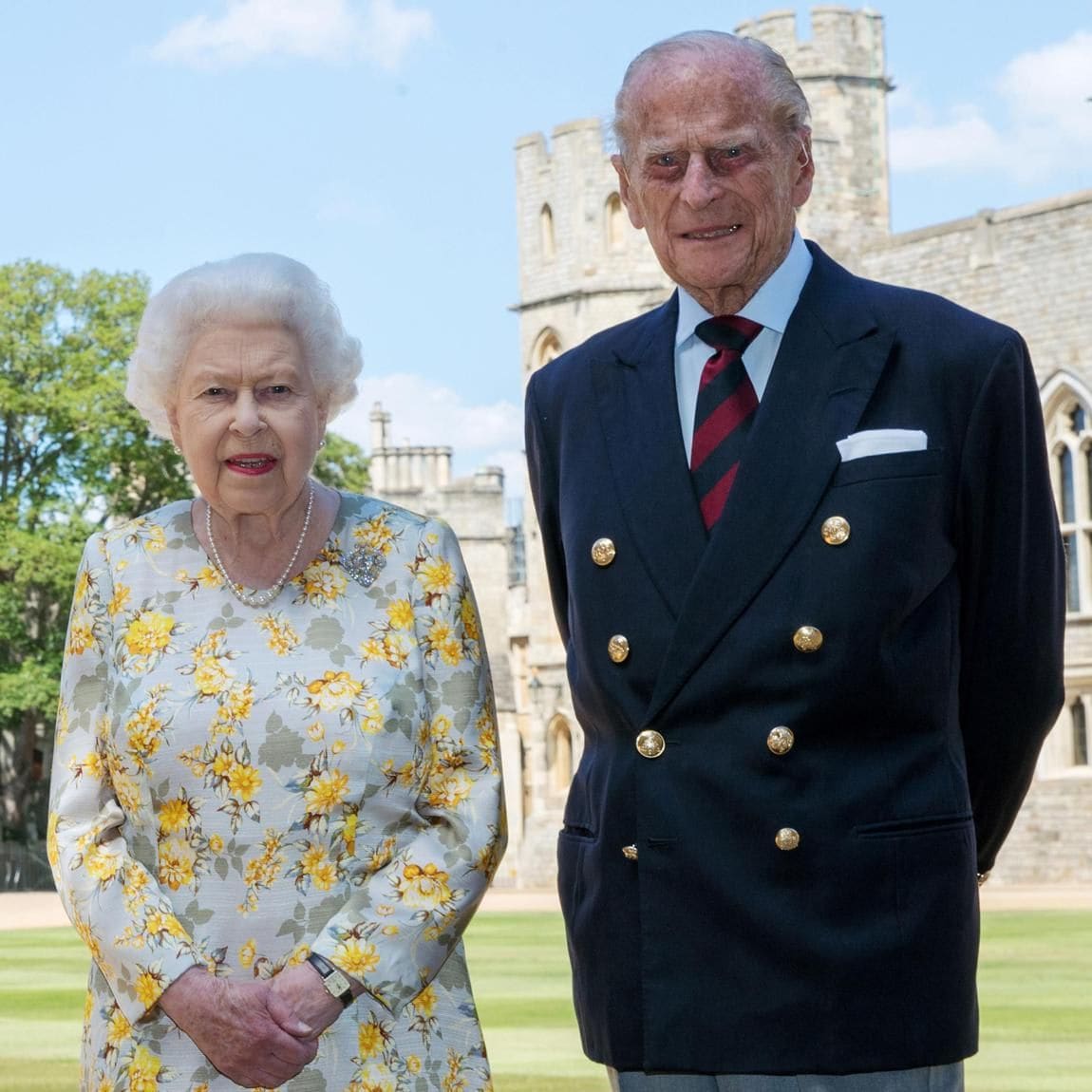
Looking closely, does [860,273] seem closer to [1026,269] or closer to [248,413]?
[1026,269]

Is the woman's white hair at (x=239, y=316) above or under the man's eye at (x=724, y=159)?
under

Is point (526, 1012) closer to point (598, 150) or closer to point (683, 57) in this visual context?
point (683, 57)

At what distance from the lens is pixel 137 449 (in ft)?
134

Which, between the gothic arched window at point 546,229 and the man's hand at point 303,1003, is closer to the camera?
the man's hand at point 303,1003

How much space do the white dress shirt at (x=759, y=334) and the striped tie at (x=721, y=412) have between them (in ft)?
0.05

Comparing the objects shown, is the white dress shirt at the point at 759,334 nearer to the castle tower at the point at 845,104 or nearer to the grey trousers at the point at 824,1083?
the grey trousers at the point at 824,1083

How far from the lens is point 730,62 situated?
3502 millimetres

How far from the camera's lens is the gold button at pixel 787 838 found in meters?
3.26

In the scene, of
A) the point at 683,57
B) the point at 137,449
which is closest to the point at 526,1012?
the point at 683,57

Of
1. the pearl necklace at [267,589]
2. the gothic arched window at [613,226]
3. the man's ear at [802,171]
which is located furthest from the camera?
the gothic arched window at [613,226]

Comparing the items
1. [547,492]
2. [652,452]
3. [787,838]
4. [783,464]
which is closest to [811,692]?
[787,838]

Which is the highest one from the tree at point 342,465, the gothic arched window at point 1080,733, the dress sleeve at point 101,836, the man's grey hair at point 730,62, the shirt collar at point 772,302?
the tree at point 342,465

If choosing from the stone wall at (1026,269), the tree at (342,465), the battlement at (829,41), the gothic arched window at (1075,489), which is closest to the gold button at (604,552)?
the gothic arched window at (1075,489)

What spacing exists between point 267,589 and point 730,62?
130cm
